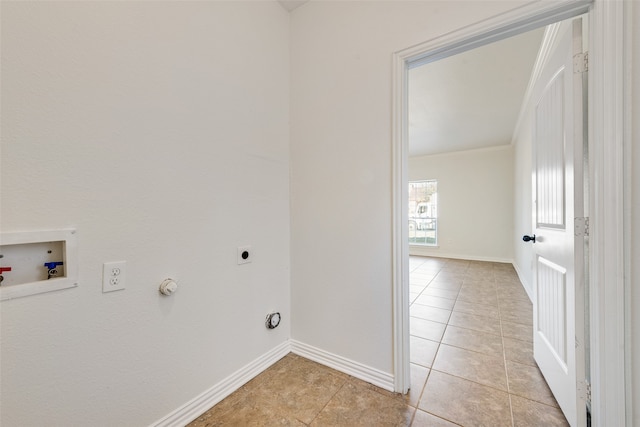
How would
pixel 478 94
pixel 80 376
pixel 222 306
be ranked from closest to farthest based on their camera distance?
pixel 80 376
pixel 222 306
pixel 478 94

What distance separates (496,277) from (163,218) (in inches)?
197

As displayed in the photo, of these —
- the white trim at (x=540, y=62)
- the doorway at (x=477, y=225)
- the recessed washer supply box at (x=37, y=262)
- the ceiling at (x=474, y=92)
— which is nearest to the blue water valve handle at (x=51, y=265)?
the recessed washer supply box at (x=37, y=262)

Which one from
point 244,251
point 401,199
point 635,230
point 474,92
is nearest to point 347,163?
point 401,199

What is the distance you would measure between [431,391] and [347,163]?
1547 mm

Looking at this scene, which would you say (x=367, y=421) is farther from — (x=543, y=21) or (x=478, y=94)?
(x=478, y=94)

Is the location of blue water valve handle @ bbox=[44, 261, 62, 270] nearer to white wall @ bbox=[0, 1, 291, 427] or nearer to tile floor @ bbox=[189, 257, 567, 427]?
white wall @ bbox=[0, 1, 291, 427]

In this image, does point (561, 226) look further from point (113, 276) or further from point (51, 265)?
point (51, 265)

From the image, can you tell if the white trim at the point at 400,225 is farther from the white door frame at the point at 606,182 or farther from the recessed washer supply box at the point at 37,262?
the recessed washer supply box at the point at 37,262

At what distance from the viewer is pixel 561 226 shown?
135 centimetres

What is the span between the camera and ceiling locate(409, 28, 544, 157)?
233 cm

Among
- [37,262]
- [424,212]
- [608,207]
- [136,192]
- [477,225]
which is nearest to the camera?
[37,262]

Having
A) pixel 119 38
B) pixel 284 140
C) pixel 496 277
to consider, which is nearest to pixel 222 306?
pixel 284 140

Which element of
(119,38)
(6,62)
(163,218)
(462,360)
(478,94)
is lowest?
(462,360)

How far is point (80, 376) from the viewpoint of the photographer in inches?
37.8
